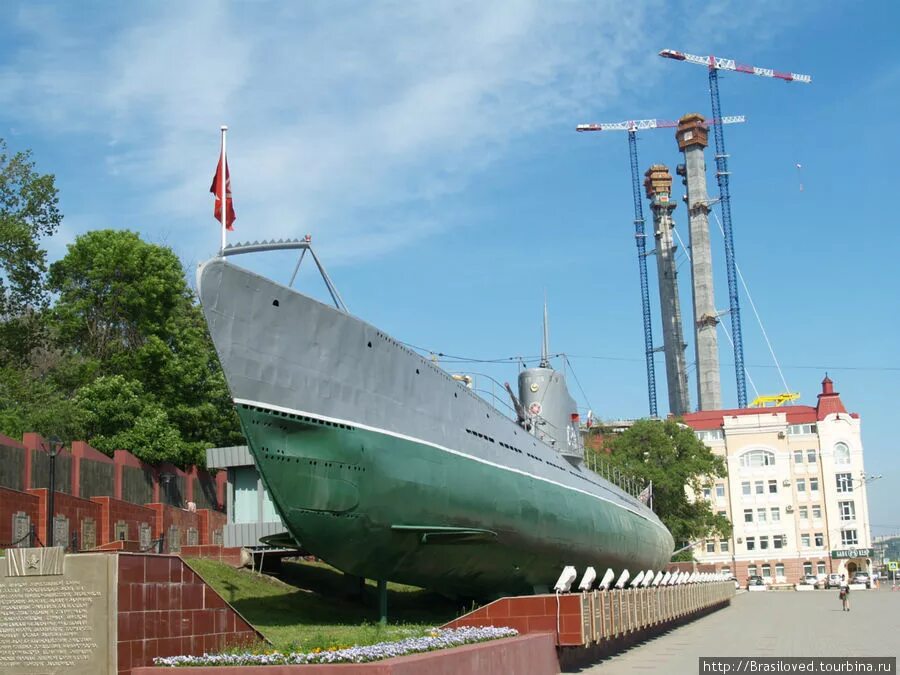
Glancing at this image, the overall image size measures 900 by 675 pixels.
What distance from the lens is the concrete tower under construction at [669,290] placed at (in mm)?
115750

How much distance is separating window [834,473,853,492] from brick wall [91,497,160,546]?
61959 millimetres

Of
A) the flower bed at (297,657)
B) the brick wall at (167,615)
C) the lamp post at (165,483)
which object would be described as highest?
the lamp post at (165,483)

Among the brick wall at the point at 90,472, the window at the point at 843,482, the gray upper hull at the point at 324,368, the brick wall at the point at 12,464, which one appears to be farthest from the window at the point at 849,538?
the brick wall at the point at 12,464

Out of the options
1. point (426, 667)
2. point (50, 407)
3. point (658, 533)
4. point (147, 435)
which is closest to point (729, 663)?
point (426, 667)

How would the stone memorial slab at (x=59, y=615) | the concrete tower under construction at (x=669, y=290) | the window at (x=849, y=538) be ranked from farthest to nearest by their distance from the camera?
the concrete tower under construction at (x=669, y=290), the window at (x=849, y=538), the stone memorial slab at (x=59, y=615)

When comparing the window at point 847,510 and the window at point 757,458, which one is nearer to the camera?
the window at point 847,510

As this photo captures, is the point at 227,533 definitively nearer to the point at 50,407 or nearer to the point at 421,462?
the point at 421,462

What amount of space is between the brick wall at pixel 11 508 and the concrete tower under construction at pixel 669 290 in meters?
97.5

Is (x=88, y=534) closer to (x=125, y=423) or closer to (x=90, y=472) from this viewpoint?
(x=90, y=472)

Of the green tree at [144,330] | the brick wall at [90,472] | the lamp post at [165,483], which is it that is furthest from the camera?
the green tree at [144,330]

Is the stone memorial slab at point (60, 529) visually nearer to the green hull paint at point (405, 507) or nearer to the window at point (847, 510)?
the green hull paint at point (405, 507)

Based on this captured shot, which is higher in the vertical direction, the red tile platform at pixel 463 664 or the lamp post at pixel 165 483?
the lamp post at pixel 165 483

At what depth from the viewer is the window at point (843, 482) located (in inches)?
2990

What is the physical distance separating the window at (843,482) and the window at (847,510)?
109cm
